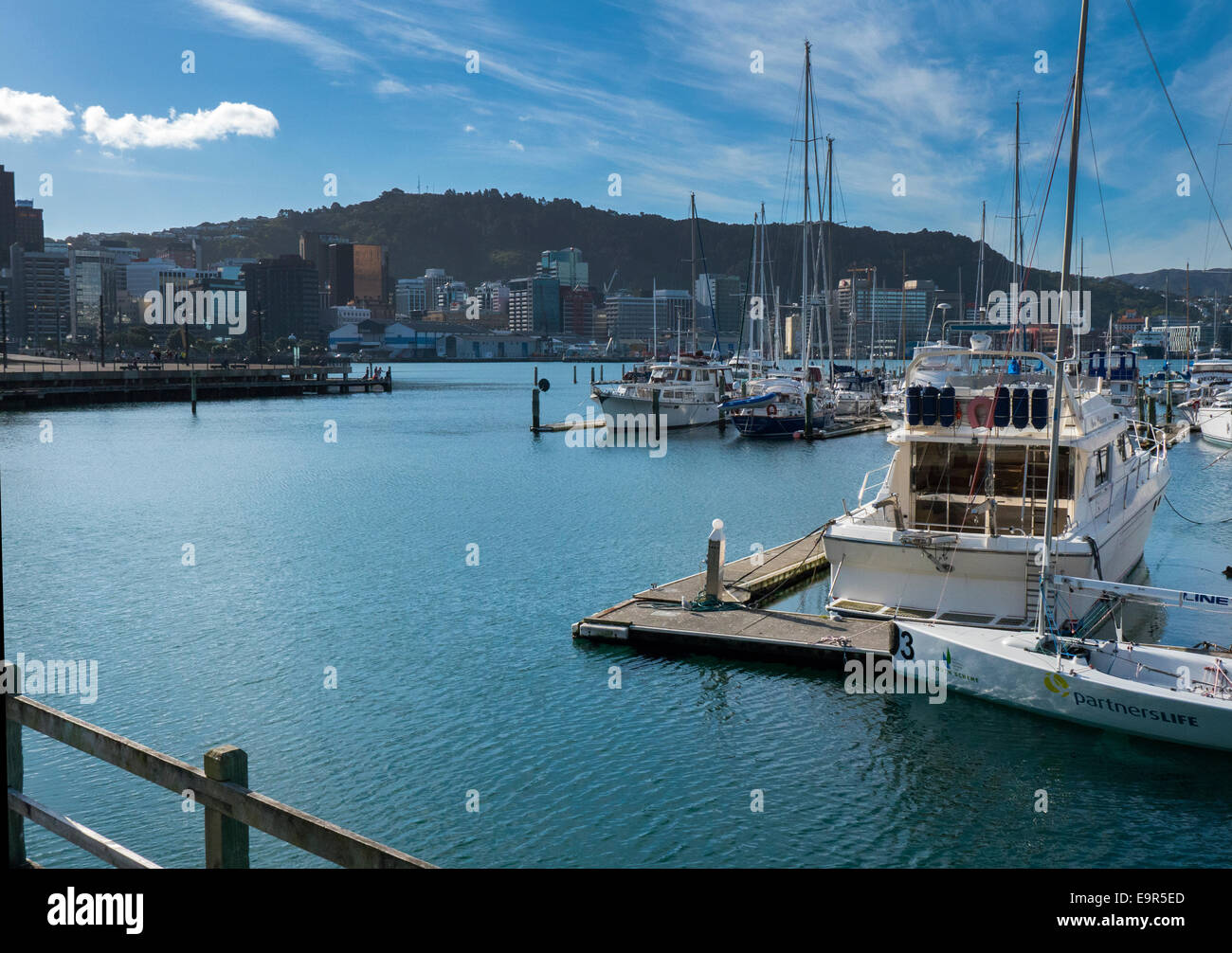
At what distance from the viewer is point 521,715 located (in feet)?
53.3

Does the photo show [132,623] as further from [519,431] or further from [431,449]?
[519,431]

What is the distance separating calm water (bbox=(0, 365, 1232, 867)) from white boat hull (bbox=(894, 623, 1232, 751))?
0.37 m

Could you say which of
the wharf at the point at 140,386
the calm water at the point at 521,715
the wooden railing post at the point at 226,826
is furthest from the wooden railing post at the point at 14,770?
the wharf at the point at 140,386

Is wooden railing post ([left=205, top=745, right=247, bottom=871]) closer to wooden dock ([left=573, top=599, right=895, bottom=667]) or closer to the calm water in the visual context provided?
the calm water

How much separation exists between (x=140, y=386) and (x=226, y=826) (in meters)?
97.4

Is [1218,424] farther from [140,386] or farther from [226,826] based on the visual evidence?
[140,386]

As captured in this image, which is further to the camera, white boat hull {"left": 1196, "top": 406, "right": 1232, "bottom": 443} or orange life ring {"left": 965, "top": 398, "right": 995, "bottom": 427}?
white boat hull {"left": 1196, "top": 406, "right": 1232, "bottom": 443}

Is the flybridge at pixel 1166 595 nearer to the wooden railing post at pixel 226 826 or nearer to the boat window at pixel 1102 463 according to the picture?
the boat window at pixel 1102 463

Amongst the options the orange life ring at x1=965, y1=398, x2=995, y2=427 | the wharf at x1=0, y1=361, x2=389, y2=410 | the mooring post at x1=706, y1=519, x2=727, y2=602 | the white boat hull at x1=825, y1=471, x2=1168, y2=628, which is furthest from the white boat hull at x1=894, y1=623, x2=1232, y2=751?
the wharf at x1=0, y1=361, x2=389, y2=410

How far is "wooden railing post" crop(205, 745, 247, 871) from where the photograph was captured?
21.6 ft

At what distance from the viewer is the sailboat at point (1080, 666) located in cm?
1397

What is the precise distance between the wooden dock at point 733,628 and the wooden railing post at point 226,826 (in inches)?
442

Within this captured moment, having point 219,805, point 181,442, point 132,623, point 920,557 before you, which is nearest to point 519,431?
point 181,442
